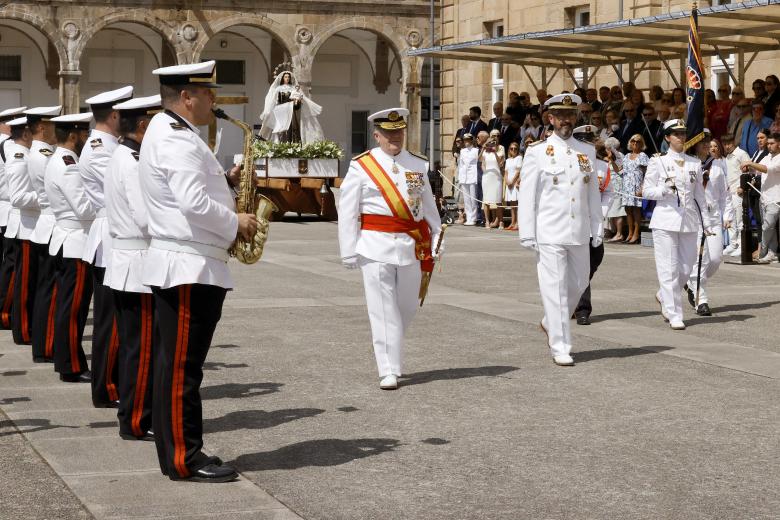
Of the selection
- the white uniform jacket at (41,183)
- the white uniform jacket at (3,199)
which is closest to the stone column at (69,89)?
the white uniform jacket at (3,199)

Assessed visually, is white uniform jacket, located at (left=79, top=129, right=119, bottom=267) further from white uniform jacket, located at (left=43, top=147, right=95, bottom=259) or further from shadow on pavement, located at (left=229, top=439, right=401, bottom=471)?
shadow on pavement, located at (left=229, top=439, right=401, bottom=471)

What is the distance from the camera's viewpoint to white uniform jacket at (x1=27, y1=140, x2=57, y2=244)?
10406 millimetres

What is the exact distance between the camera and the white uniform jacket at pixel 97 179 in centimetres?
839

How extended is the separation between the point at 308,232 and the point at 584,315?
44.3 ft

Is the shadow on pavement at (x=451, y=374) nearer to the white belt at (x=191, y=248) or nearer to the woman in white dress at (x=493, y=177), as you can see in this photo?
the white belt at (x=191, y=248)

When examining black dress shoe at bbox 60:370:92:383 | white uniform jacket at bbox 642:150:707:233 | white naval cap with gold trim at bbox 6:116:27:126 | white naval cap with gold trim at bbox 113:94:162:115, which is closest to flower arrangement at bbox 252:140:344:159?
white uniform jacket at bbox 642:150:707:233

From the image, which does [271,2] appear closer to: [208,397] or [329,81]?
[329,81]

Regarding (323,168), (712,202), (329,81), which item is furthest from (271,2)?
(712,202)

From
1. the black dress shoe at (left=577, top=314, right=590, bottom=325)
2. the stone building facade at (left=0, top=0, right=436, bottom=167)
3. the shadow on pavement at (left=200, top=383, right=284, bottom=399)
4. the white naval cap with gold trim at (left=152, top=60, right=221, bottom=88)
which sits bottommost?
the black dress shoe at (left=577, top=314, right=590, bottom=325)

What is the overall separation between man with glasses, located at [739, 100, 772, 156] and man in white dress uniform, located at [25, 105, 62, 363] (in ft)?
42.1

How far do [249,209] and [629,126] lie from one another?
57.8 feet

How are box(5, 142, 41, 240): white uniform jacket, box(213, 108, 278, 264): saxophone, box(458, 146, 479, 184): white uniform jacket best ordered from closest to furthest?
box(213, 108, 278, 264): saxophone → box(5, 142, 41, 240): white uniform jacket → box(458, 146, 479, 184): white uniform jacket

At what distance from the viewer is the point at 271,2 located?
4519cm

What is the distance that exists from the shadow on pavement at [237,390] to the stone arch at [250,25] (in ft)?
119
